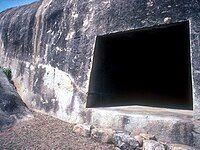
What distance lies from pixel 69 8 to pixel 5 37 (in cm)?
334

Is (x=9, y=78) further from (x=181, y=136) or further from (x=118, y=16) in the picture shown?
(x=181, y=136)

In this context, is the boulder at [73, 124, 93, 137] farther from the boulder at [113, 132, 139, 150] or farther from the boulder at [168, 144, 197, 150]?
the boulder at [168, 144, 197, 150]

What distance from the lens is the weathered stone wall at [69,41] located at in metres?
3.92

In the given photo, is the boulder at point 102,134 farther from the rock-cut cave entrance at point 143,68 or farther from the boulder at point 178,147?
the boulder at point 178,147

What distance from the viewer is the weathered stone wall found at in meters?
3.92

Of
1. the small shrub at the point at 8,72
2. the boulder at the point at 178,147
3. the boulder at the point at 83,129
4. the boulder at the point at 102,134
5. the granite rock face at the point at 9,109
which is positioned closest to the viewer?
the boulder at the point at 178,147

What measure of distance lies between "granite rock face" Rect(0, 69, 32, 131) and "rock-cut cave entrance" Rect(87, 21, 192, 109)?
5.38 ft

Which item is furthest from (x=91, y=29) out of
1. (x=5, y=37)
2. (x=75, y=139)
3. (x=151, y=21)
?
(x=5, y=37)

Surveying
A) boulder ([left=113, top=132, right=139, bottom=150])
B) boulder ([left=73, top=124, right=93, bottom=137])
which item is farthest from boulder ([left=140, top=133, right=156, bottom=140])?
boulder ([left=73, top=124, right=93, bottom=137])

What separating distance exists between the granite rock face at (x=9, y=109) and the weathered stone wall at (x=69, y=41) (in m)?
0.48

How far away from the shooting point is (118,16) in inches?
181

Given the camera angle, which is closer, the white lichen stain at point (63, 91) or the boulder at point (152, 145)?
the boulder at point (152, 145)

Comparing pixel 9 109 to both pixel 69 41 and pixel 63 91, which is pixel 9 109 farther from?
pixel 69 41

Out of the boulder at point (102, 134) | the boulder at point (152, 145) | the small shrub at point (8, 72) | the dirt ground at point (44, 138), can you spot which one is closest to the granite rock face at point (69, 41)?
the small shrub at point (8, 72)
